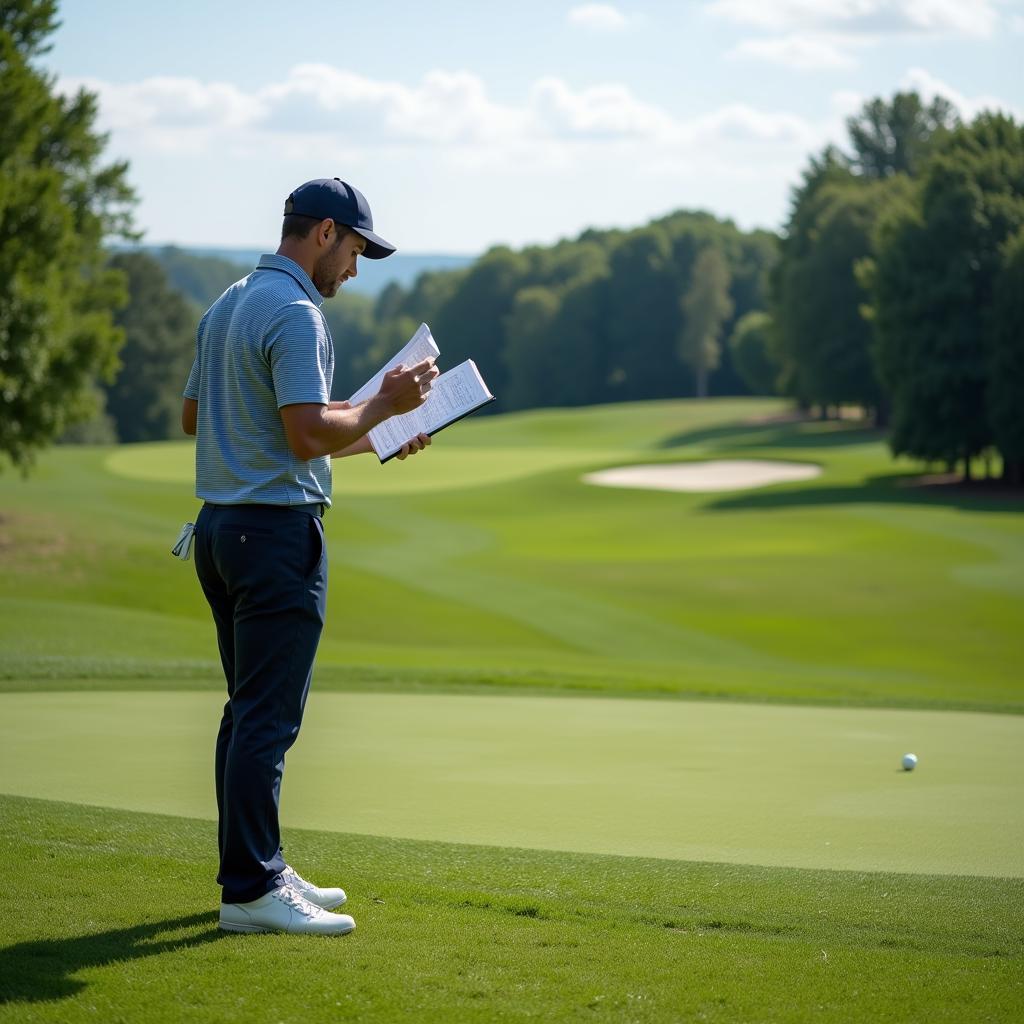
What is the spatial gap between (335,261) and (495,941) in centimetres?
212

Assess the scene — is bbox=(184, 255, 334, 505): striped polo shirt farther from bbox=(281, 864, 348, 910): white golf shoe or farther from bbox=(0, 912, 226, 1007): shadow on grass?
bbox=(0, 912, 226, 1007): shadow on grass

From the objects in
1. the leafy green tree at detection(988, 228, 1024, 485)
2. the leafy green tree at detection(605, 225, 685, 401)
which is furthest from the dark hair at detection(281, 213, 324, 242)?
the leafy green tree at detection(605, 225, 685, 401)

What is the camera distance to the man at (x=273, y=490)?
4.34 meters

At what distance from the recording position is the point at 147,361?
83062 millimetres

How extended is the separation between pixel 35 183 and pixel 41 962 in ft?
68.3

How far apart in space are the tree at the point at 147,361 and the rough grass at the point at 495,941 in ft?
260

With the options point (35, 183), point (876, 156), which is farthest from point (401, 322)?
point (35, 183)

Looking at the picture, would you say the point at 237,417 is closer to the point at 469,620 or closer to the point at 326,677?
the point at 326,677

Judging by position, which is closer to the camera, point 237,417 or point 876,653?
point 237,417

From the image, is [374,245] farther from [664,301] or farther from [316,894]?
[664,301]

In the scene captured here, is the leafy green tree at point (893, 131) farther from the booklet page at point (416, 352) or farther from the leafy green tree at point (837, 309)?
the booklet page at point (416, 352)

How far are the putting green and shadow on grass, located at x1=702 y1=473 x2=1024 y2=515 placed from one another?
27136mm

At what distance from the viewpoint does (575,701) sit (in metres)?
10.3

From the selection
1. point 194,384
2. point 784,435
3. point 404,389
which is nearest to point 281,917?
point 404,389
